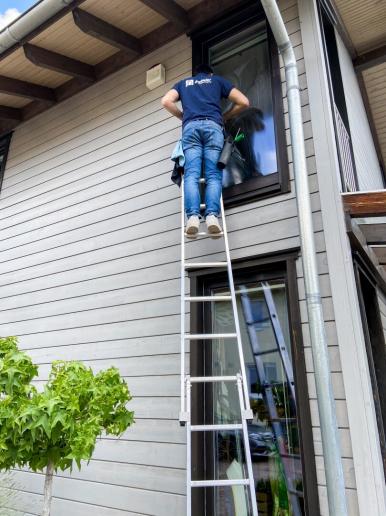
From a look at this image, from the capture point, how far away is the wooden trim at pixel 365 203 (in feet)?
7.53

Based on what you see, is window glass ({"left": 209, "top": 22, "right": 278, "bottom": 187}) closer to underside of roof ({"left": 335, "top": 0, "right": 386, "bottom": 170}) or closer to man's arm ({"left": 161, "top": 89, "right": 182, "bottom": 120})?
man's arm ({"left": 161, "top": 89, "right": 182, "bottom": 120})

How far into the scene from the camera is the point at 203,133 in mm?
2760

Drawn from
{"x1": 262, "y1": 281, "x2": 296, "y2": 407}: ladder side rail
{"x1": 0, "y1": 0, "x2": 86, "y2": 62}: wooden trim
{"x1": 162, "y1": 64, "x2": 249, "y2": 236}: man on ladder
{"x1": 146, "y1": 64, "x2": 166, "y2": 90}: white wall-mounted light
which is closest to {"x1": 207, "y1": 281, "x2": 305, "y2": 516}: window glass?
{"x1": 262, "y1": 281, "x2": 296, "y2": 407}: ladder side rail

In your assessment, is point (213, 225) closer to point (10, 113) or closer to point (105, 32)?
point (105, 32)

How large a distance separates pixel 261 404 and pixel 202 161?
169 centimetres

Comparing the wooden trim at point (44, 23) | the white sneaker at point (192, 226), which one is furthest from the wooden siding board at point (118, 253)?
the wooden trim at point (44, 23)

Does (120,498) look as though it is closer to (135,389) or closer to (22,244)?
(135,389)

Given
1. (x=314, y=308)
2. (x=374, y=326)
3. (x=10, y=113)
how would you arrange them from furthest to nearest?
(x=10, y=113)
(x=374, y=326)
(x=314, y=308)

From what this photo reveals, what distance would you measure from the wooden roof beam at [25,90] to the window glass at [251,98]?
2211mm

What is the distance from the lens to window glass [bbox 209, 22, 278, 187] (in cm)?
289

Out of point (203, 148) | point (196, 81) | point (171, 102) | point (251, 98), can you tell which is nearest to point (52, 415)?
point (203, 148)

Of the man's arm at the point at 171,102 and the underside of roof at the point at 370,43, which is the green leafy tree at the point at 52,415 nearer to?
the man's arm at the point at 171,102

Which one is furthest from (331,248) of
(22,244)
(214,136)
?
(22,244)

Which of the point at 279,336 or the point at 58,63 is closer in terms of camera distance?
the point at 279,336
